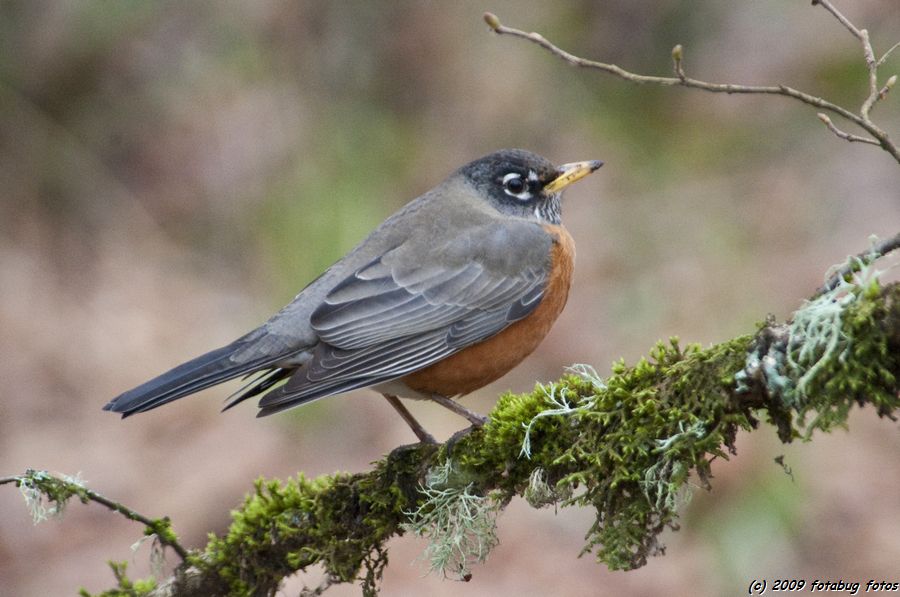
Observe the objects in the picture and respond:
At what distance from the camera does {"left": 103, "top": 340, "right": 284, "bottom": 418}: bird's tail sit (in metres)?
4.04

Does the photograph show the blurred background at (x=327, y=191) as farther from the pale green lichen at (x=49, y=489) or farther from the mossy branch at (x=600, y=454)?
the pale green lichen at (x=49, y=489)

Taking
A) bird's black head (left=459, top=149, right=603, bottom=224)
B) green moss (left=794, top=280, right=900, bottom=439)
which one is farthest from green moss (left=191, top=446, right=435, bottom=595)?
bird's black head (left=459, top=149, right=603, bottom=224)

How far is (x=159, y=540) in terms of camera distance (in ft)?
11.6

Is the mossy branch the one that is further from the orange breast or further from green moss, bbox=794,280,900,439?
the orange breast

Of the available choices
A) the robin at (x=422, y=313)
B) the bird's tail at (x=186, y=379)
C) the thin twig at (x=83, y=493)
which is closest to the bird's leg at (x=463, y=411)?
the robin at (x=422, y=313)

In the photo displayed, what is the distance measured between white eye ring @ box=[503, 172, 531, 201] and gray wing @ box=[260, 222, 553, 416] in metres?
0.28

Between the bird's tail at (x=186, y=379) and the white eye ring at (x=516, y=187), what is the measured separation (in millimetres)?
1532

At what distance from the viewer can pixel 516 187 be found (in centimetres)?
525

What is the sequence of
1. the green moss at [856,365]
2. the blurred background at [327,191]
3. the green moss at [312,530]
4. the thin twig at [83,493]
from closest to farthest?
the green moss at [856,365]
the thin twig at [83,493]
the green moss at [312,530]
the blurred background at [327,191]

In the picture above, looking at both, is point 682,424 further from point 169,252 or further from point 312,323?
point 169,252

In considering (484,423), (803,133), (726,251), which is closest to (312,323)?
(484,423)

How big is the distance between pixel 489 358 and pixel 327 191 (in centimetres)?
370

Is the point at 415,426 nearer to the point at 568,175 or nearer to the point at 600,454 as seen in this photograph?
the point at 600,454

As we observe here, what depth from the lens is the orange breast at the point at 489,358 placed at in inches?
171
